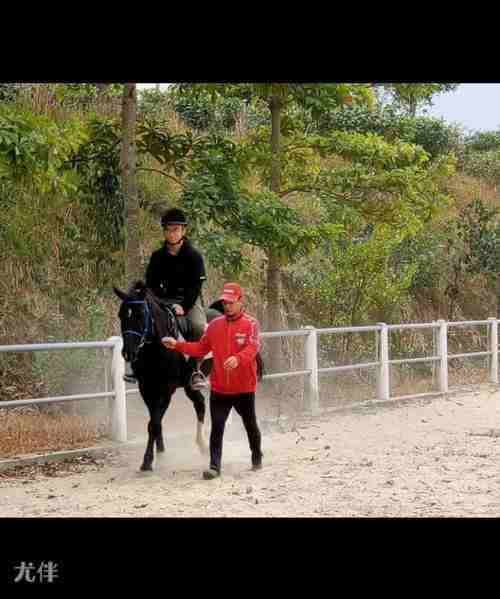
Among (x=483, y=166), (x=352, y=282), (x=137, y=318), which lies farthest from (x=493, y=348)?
(x=483, y=166)

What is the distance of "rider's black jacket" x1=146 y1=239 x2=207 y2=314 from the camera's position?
9.56 meters

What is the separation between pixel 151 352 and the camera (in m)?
9.34

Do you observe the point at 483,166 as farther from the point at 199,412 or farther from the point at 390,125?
the point at 199,412

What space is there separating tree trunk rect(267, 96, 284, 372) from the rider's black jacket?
604 cm

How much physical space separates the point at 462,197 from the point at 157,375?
22.5m

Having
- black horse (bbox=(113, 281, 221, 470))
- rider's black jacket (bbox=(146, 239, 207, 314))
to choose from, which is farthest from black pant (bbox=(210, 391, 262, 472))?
rider's black jacket (bbox=(146, 239, 207, 314))

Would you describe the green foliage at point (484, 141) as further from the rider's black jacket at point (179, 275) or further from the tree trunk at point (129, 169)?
the rider's black jacket at point (179, 275)

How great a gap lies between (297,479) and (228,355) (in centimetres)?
149

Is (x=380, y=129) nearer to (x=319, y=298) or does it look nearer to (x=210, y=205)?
(x=319, y=298)

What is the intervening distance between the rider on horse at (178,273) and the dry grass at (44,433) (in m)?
1.72

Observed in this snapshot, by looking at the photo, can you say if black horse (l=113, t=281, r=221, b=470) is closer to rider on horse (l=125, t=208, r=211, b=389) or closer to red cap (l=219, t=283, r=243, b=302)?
rider on horse (l=125, t=208, r=211, b=389)

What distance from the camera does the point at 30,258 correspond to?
15836mm

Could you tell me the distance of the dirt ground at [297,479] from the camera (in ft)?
26.0
